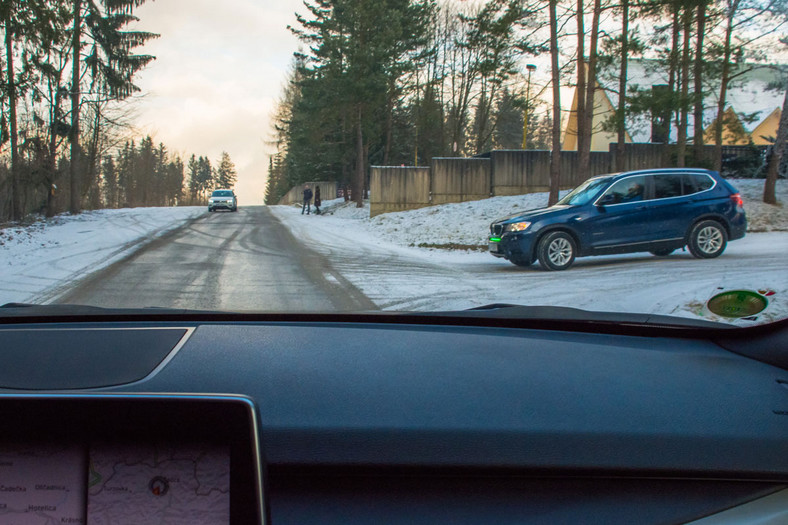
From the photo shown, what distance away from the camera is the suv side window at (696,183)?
1024 centimetres

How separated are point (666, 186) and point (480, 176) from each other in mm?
15954

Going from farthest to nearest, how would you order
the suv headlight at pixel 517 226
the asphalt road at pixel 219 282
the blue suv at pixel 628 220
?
1. the suv headlight at pixel 517 226
2. the blue suv at pixel 628 220
3. the asphalt road at pixel 219 282

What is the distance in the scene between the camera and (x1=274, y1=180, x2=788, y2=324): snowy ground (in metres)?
5.00

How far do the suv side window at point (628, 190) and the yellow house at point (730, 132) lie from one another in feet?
27.9

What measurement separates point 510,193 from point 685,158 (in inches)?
278

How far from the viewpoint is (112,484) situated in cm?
115

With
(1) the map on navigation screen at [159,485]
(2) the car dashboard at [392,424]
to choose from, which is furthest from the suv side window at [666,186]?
(1) the map on navigation screen at [159,485]

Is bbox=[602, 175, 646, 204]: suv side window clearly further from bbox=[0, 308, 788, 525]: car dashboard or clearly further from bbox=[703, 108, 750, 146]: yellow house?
bbox=[0, 308, 788, 525]: car dashboard

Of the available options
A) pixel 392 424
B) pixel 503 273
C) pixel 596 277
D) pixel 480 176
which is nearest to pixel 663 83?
pixel 503 273

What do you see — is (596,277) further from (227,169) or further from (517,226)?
A: (227,169)

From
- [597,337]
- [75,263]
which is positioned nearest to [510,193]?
[75,263]

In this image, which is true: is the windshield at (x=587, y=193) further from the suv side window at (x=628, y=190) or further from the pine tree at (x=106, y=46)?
the pine tree at (x=106, y=46)

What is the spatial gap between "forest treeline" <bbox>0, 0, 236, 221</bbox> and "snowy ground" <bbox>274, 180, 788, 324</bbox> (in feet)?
10.2

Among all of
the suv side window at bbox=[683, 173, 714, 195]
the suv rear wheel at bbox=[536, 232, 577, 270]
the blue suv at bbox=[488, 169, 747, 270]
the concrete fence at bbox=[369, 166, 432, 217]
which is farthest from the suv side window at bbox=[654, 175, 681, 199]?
the concrete fence at bbox=[369, 166, 432, 217]
